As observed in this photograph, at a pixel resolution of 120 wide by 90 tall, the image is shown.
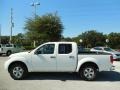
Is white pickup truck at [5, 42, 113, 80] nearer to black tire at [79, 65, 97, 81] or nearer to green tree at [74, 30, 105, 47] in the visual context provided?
black tire at [79, 65, 97, 81]

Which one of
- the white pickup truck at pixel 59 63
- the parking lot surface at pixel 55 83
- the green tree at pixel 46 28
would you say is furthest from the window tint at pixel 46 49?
the green tree at pixel 46 28

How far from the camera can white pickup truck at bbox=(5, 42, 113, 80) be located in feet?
40.8

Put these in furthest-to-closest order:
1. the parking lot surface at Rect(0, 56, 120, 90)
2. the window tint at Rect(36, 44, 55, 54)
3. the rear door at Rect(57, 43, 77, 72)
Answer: the window tint at Rect(36, 44, 55, 54), the rear door at Rect(57, 43, 77, 72), the parking lot surface at Rect(0, 56, 120, 90)

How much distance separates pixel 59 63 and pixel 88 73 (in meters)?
1.48

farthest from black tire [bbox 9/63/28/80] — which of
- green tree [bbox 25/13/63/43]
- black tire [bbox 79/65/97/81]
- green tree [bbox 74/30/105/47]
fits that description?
green tree [bbox 74/30/105/47]

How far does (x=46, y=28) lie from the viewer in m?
42.0

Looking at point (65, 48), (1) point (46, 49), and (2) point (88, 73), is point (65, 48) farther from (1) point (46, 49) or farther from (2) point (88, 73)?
(2) point (88, 73)

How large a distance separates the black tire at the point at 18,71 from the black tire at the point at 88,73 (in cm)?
275

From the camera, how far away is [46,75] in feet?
45.8

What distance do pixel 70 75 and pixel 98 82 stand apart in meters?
2.37

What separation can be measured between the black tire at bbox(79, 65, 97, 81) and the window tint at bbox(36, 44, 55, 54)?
1.76 metres

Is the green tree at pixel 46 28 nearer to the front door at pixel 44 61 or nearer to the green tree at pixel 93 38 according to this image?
the front door at pixel 44 61

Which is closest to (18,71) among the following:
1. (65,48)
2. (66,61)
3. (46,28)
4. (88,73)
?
(66,61)

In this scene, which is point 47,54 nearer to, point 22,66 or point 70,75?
point 22,66
